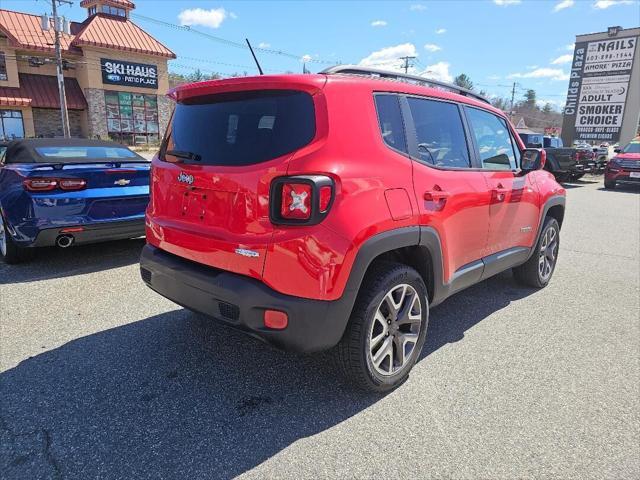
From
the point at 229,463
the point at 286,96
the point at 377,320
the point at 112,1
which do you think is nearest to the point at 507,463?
the point at 377,320

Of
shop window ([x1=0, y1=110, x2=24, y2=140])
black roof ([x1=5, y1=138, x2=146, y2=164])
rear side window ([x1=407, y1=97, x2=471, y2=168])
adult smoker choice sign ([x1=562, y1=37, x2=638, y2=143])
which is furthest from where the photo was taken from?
adult smoker choice sign ([x1=562, y1=37, x2=638, y2=143])

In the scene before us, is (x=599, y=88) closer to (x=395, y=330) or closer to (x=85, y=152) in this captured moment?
(x=85, y=152)

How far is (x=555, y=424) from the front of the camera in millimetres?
2557

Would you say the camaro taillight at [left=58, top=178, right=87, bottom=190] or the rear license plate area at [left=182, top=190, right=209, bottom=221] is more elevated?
the rear license plate area at [left=182, top=190, right=209, bottom=221]

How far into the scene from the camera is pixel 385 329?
2.77 metres

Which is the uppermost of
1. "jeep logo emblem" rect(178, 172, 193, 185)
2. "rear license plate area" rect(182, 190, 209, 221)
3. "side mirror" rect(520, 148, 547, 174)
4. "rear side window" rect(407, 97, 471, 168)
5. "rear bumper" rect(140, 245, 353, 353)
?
"rear side window" rect(407, 97, 471, 168)

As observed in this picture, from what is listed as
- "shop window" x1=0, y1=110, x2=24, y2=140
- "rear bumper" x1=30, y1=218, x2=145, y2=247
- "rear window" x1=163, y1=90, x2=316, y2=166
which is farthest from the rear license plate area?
"shop window" x1=0, y1=110, x2=24, y2=140

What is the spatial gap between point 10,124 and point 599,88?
40722mm

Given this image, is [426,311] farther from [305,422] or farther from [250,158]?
[250,158]

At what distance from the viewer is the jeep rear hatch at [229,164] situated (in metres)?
2.37

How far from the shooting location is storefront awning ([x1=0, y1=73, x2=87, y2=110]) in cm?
2970

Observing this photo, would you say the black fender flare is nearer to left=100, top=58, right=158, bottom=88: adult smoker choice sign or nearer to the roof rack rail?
the roof rack rail

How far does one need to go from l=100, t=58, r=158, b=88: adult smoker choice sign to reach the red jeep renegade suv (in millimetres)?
35376

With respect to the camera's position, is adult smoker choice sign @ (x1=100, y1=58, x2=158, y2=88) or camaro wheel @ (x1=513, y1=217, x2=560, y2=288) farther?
adult smoker choice sign @ (x1=100, y1=58, x2=158, y2=88)
